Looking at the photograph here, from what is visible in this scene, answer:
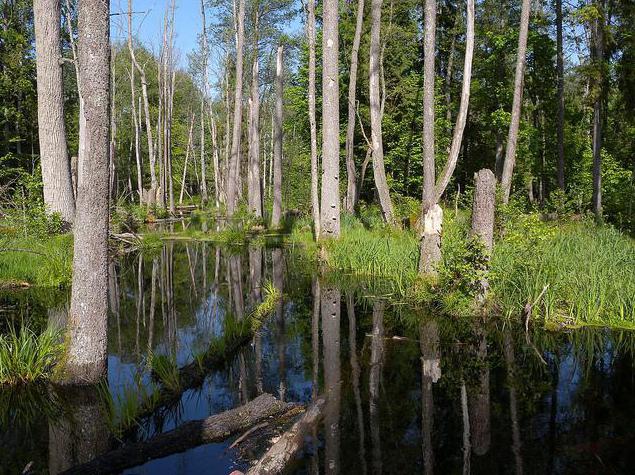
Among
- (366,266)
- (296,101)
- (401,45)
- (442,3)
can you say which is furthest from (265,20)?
(366,266)

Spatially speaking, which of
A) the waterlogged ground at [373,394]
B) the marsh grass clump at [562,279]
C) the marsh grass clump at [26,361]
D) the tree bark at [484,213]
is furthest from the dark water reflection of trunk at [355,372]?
the marsh grass clump at [26,361]

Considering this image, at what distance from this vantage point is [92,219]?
203 inches

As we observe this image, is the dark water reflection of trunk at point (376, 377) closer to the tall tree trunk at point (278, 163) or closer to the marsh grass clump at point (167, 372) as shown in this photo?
the marsh grass clump at point (167, 372)

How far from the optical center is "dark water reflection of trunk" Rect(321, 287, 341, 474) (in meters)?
4.07

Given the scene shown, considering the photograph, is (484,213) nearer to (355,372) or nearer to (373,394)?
(355,372)

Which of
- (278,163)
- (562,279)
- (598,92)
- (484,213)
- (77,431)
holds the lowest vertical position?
(77,431)

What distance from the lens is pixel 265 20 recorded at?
27484 millimetres

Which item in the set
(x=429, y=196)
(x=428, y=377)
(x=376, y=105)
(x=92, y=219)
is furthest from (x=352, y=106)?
(x=92, y=219)

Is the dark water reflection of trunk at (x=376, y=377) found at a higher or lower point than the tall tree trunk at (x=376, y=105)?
lower

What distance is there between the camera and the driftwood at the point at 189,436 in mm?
3773

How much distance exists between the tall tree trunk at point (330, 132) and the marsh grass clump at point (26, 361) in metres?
8.64

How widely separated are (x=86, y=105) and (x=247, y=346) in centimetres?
382

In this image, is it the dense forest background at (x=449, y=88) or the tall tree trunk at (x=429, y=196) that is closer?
the tall tree trunk at (x=429, y=196)

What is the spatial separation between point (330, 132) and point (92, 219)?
363 inches
